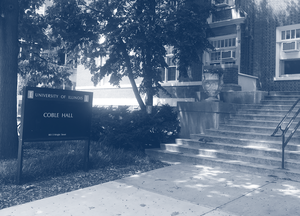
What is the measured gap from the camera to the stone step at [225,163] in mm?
6570

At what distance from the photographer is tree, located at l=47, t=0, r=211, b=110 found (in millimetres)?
10070

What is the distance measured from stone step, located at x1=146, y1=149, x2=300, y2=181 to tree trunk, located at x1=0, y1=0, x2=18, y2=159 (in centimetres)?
386

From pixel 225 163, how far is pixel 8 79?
6022mm

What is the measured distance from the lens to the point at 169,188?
5941 millimetres

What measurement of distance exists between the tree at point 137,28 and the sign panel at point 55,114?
354cm

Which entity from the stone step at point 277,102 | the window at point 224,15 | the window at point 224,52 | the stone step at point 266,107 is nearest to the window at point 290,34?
the window at point 224,52

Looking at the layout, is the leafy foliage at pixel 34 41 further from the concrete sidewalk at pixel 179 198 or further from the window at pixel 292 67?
the window at pixel 292 67

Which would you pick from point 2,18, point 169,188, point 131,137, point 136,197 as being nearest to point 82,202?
Result: point 136,197

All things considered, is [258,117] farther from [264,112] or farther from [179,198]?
[179,198]

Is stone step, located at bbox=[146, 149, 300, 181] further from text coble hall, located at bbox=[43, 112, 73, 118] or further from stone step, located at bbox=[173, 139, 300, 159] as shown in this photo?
text coble hall, located at bbox=[43, 112, 73, 118]

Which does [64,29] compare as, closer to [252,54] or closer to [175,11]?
[175,11]

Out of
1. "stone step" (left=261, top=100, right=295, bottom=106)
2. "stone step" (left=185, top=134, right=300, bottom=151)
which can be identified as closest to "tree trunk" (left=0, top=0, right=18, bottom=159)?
"stone step" (left=185, top=134, right=300, bottom=151)

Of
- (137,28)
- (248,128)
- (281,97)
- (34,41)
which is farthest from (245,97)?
(34,41)

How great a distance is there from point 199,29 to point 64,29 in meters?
4.75
